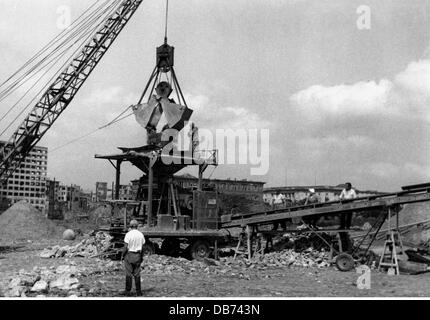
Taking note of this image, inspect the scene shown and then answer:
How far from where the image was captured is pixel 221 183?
6712cm

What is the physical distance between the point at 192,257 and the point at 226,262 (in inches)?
49.1

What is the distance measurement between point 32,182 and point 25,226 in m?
38.7

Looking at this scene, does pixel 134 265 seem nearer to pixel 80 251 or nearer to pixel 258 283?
pixel 258 283

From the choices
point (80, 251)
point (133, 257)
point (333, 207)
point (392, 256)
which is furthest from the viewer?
point (80, 251)

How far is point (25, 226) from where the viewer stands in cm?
3425

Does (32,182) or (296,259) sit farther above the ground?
(32,182)

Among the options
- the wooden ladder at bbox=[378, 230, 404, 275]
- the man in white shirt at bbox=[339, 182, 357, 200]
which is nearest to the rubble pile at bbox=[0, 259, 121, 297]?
the wooden ladder at bbox=[378, 230, 404, 275]

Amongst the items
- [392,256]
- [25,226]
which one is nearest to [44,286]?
[392,256]

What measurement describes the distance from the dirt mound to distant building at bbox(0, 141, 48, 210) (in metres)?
34.6

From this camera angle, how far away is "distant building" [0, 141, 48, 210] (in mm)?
69375

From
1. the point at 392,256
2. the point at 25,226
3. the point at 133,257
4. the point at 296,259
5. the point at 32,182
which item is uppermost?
the point at 32,182

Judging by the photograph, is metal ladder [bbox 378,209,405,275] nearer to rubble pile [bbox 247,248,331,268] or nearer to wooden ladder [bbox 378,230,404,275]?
wooden ladder [bbox 378,230,404,275]
